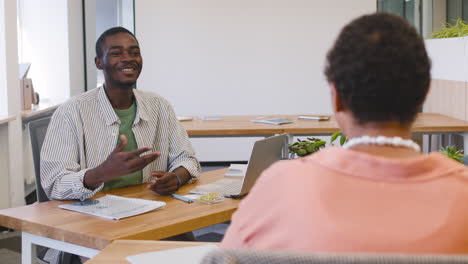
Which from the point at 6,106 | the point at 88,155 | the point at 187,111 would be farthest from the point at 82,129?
the point at 187,111

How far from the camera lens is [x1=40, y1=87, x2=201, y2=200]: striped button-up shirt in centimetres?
246

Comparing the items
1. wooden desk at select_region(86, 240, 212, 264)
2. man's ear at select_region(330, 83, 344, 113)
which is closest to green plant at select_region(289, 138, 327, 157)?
wooden desk at select_region(86, 240, 212, 264)

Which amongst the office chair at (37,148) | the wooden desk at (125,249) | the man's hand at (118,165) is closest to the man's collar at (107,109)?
the office chair at (37,148)

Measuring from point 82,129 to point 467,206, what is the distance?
6.21ft

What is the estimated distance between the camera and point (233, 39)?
8023 mm

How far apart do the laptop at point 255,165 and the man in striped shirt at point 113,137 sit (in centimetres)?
14

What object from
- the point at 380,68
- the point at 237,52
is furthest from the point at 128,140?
the point at 237,52

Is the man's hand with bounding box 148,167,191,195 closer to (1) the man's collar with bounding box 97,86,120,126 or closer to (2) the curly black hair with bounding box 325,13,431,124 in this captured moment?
(1) the man's collar with bounding box 97,86,120,126

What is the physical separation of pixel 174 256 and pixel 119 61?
4.39 ft

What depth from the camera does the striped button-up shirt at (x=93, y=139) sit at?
96.7 inches

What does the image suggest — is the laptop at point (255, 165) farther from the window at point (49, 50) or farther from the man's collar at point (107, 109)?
the window at point (49, 50)

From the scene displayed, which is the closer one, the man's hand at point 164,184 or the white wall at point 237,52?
the man's hand at point 164,184

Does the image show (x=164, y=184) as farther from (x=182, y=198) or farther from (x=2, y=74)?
(x=2, y=74)

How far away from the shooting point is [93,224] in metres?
2.03
